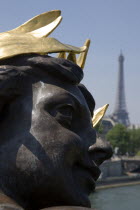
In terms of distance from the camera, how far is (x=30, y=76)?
5.15 ft

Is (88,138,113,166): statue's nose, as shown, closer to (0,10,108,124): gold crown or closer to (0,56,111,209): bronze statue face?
(0,56,111,209): bronze statue face

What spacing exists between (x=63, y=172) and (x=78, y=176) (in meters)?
0.10

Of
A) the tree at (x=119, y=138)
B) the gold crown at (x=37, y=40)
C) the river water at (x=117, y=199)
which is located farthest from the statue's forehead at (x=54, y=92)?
the tree at (x=119, y=138)

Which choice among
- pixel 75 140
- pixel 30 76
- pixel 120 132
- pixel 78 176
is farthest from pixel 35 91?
pixel 120 132

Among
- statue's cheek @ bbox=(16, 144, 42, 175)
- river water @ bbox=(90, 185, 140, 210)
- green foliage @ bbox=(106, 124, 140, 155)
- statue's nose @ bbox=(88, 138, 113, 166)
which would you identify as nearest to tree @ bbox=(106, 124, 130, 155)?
green foliage @ bbox=(106, 124, 140, 155)

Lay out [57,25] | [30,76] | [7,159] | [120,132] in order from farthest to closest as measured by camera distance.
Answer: [120,132] → [57,25] → [30,76] → [7,159]

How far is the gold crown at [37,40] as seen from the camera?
5.20ft

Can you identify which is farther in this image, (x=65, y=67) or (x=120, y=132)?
(x=120, y=132)

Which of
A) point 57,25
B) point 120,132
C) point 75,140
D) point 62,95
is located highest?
point 57,25

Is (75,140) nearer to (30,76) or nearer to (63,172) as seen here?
(63,172)

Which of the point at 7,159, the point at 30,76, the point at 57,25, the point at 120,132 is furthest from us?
the point at 120,132

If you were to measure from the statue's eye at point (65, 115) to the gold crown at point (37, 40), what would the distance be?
233 millimetres

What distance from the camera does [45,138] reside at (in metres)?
1.48

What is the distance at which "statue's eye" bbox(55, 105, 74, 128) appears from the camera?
153 centimetres
